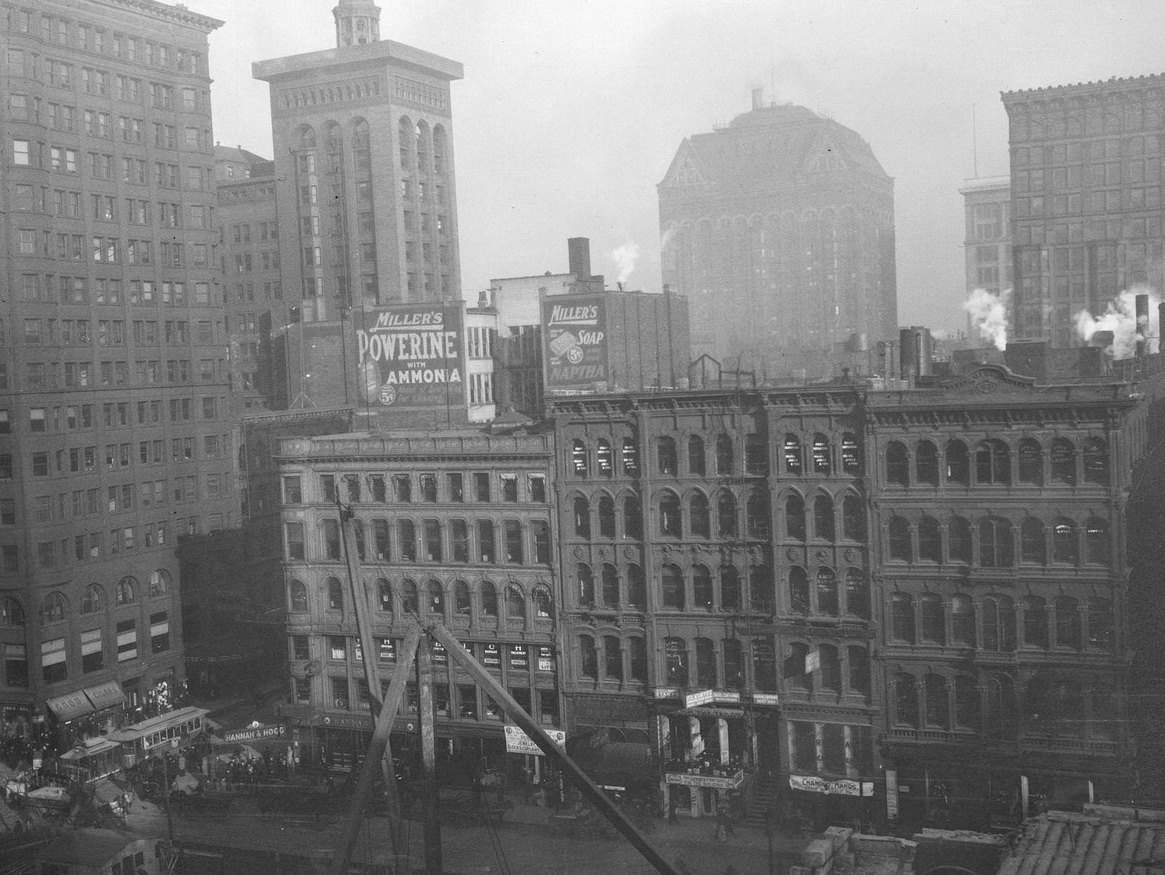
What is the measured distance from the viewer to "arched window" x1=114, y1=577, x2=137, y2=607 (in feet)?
236

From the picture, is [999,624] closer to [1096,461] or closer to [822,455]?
[1096,461]

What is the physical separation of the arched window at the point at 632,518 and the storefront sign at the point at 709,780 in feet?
34.6

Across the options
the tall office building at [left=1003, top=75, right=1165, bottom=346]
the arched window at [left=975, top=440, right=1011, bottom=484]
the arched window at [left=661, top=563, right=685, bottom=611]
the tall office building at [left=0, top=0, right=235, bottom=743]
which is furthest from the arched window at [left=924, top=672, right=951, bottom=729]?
the tall office building at [left=1003, top=75, right=1165, bottom=346]

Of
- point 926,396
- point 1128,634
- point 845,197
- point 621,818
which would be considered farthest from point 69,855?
point 845,197

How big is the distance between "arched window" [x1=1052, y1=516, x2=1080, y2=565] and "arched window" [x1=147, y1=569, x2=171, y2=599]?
162ft

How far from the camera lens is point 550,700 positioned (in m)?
59.9

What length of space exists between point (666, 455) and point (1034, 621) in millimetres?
16802

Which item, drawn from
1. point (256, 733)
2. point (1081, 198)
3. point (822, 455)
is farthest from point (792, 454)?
point (1081, 198)

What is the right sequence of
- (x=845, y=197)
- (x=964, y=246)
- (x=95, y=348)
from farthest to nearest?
(x=964, y=246)
(x=845, y=197)
(x=95, y=348)

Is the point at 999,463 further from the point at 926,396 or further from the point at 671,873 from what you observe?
the point at 671,873

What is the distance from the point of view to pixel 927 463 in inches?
2045

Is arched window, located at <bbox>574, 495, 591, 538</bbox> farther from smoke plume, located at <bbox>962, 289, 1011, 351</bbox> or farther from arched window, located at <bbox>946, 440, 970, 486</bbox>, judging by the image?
smoke plume, located at <bbox>962, 289, 1011, 351</bbox>

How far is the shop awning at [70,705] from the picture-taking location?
6606 cm

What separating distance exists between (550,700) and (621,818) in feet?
109
